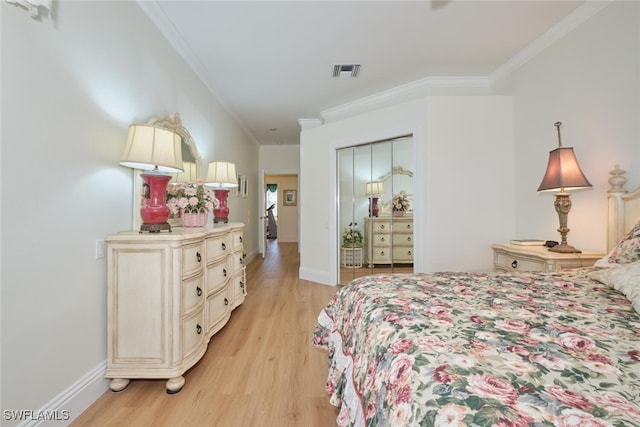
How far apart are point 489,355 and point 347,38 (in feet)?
9.27

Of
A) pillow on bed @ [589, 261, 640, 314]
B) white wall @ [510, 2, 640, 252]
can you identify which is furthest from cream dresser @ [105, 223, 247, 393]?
white wall @ [510, 2, 640, 252]

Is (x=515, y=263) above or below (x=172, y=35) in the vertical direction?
below

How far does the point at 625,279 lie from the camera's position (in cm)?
113

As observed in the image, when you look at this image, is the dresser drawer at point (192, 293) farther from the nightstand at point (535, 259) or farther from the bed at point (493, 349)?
the nightstand at point (535, 259)

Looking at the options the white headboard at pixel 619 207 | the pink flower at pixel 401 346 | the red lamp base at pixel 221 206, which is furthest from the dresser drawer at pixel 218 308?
the white headboard at pixel 619 207

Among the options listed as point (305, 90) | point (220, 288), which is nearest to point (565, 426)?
point (220, 288)

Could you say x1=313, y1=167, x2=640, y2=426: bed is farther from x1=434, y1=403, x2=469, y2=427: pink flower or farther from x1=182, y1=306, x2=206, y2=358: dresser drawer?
x1=182, y1=306, x2=206, y2=358: dresser drawer

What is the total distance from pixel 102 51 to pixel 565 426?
102 inches

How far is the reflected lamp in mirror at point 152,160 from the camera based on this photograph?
5.59ft

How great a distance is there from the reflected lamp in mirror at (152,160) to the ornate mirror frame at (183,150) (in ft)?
0.17

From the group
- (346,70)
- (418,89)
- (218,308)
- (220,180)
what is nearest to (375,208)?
(418,89)

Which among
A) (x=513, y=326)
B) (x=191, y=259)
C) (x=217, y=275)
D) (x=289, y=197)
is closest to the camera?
(x=513, y=326)

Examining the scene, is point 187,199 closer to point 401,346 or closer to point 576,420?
point 401,346

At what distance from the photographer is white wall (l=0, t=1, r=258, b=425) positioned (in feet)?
3.89
